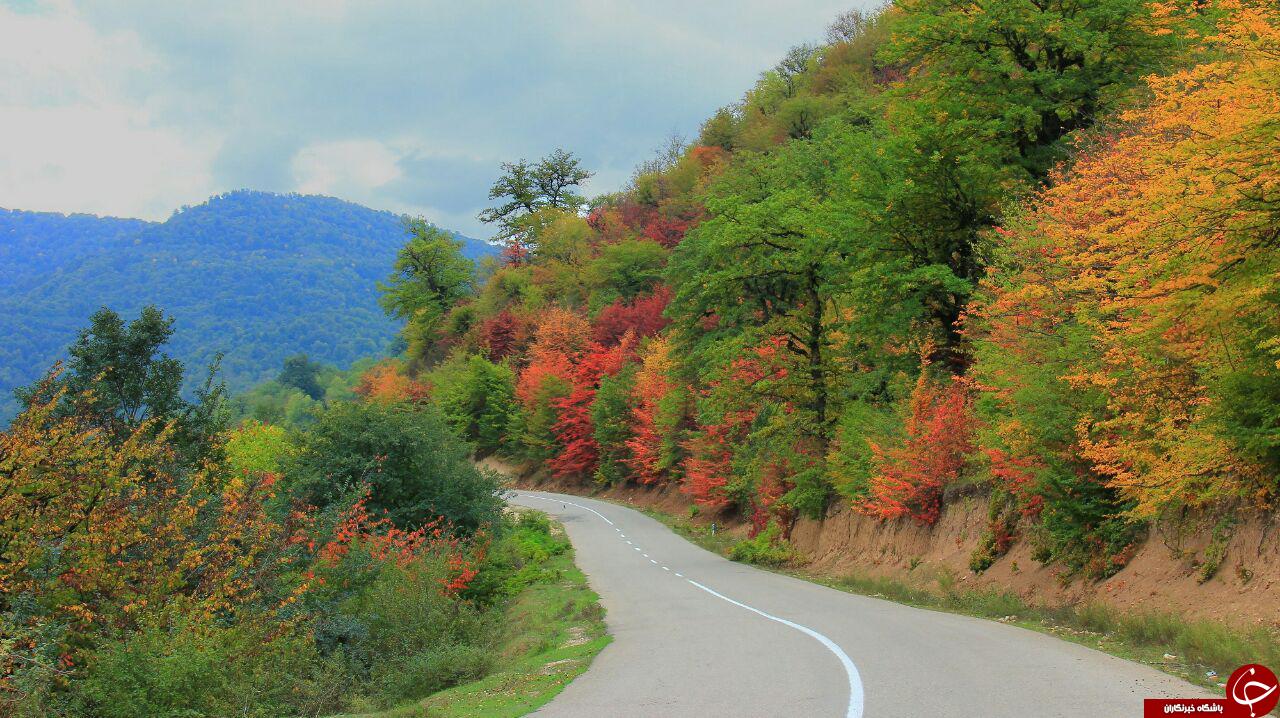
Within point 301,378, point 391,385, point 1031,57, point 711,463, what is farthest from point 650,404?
point 301,378

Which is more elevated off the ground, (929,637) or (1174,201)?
(1174,201)

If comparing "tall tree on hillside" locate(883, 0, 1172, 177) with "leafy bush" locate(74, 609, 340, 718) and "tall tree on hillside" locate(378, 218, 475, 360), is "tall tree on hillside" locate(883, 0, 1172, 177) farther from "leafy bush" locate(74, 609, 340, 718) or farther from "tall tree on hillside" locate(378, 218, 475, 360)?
"tall tree on hillside" locate(378, 218, 475, 360)

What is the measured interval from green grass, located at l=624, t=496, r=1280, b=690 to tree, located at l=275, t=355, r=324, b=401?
6127 inches

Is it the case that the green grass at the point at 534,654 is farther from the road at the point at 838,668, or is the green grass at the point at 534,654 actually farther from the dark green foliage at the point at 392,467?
the dark green foliage at the point at 392,467

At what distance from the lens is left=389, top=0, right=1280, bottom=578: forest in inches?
437

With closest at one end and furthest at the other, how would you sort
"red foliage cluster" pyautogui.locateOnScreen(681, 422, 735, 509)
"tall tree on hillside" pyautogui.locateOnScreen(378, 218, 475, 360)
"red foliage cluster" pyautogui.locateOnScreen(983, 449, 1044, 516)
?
"red foliage cluster" pyautogui.locateOnScreen(983, 449, 1044, 516) → "red foliage cluster" pyautogui.locateOnScreen(681, 422, 735, 509) → "tall tree on hillside" pyautogui.locateOnScreen(378, 218, 475, 360)

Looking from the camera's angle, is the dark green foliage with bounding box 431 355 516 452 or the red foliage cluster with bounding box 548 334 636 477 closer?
the red foliage cluster with bounding box 548 334 636 477

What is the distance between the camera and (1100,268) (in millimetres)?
16016

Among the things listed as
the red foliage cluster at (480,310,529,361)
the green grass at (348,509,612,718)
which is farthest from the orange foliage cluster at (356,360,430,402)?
the green grass at (348,509,612,718)

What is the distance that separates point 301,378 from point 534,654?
524 ft

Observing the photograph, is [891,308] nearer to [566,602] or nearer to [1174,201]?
[566,602]

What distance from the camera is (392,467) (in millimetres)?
27562

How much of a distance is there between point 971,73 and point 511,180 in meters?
83.2

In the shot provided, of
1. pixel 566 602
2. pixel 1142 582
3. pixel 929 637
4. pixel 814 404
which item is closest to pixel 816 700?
pixel 929 637
